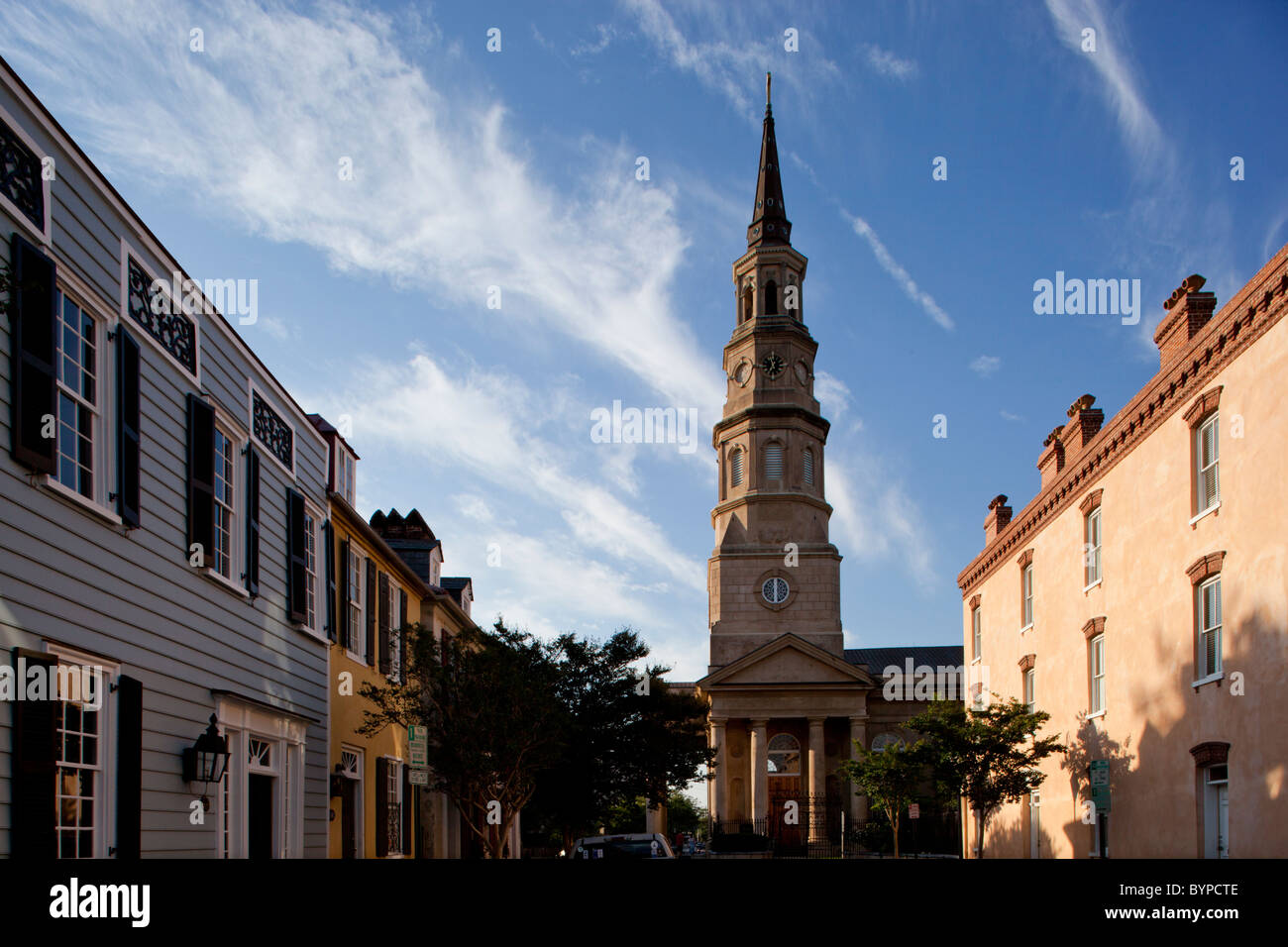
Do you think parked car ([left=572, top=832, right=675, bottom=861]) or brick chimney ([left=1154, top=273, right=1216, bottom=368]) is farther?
parked car ([left=572, top=832, right=675, bottom=861])

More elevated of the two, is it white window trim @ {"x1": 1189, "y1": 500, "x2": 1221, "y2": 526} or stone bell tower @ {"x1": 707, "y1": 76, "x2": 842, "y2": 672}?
stone bell tower @ {"x1": 707, "y1": 76, "x2": 842, "y2": 672}

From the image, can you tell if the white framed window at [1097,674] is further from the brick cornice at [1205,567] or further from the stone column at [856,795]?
the stone column at [856,795]

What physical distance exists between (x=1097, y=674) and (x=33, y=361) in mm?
22914

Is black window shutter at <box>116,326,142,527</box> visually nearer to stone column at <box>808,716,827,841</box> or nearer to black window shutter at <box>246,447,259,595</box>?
black window shutter at <box>246,447,259,595</box>

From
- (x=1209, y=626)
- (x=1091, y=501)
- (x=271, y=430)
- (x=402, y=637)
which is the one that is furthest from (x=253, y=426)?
(x=1091, y=501)

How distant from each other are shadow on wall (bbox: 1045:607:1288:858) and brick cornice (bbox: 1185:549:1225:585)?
69cm

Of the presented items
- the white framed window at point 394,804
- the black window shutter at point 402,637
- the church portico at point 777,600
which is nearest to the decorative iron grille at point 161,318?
the black window shutter at point 402,637

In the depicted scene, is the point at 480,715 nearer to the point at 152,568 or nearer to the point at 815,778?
the point at 152,568

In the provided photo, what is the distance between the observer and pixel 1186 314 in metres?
21.7

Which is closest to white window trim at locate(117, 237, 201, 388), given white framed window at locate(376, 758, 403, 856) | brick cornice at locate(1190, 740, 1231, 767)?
white framed window at locate(376, 758, 403, 856)

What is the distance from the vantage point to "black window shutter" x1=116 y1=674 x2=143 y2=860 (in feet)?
38.2

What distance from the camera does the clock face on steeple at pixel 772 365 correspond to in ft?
231
